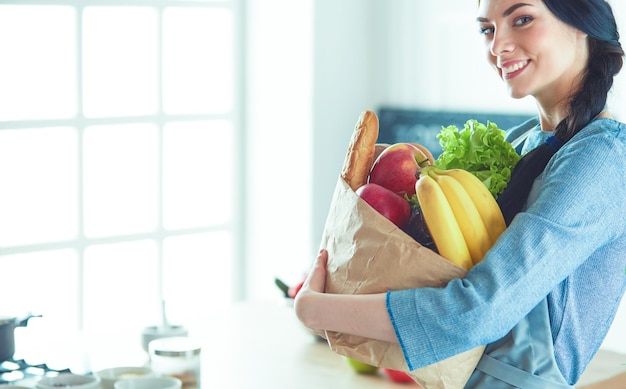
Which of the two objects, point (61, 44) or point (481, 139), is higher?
point (61, 44)

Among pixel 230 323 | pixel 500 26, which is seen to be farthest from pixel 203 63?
pixel 500 26

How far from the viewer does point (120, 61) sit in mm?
3424

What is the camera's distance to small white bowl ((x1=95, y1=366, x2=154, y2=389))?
176cm

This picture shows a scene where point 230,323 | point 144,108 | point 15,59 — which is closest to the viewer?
point 230,323

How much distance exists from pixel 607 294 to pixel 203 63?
2578 mm

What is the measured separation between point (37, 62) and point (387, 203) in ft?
7.44

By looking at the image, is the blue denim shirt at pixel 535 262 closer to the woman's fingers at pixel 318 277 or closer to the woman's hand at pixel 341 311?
the woman's hand at pixel 341 311

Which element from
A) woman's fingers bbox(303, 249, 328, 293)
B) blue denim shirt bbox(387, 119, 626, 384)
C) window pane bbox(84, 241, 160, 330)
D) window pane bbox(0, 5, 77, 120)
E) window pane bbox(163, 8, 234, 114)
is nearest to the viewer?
blue denim shirt bbox(387, 119, 626, 384)

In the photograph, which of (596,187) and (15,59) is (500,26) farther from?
(15,59)

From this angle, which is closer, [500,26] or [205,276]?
[500,26]

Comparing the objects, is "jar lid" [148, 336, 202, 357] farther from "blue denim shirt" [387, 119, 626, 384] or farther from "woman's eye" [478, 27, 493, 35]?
"woman's eye" [478, 27, 493, 35]

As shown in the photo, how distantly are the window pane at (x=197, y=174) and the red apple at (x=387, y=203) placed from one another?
2.39 metres

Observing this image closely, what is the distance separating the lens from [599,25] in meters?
1.37

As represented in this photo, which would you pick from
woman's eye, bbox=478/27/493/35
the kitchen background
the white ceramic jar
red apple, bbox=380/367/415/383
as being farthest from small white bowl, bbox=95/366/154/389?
the kitchen background
